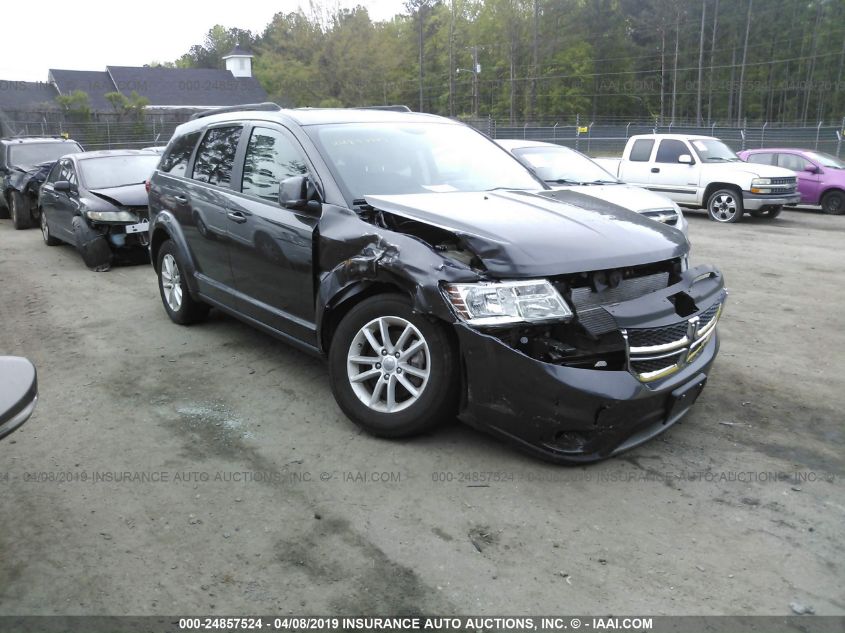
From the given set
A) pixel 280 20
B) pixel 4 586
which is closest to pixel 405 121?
pixel 4 586

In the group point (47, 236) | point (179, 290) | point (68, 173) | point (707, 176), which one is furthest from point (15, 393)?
point (707, 176)

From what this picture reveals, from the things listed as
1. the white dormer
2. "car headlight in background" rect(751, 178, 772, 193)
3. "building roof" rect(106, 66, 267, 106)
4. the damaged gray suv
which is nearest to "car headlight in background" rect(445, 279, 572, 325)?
the damaged gray suv

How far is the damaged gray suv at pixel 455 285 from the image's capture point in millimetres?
3506

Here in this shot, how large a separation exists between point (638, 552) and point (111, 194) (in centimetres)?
888

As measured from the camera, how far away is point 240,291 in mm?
5340

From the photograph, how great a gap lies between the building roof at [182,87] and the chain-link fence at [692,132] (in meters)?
35.1

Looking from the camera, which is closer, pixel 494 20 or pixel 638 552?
pixel 638 552

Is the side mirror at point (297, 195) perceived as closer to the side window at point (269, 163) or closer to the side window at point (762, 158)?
the side window at point (269, 163)

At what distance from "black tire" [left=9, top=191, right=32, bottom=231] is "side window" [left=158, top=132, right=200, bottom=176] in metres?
9.45

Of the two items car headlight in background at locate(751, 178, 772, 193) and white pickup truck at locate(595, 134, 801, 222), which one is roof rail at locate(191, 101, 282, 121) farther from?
car headlight in background at locate(751, 178, 772, 193)

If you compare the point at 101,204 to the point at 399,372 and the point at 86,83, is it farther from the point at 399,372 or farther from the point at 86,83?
the point at 86,83

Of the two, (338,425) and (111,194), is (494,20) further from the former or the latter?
(338,425)

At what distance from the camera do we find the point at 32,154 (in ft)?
Answer: 50.1

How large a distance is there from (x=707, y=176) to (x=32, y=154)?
14373 millimetres
